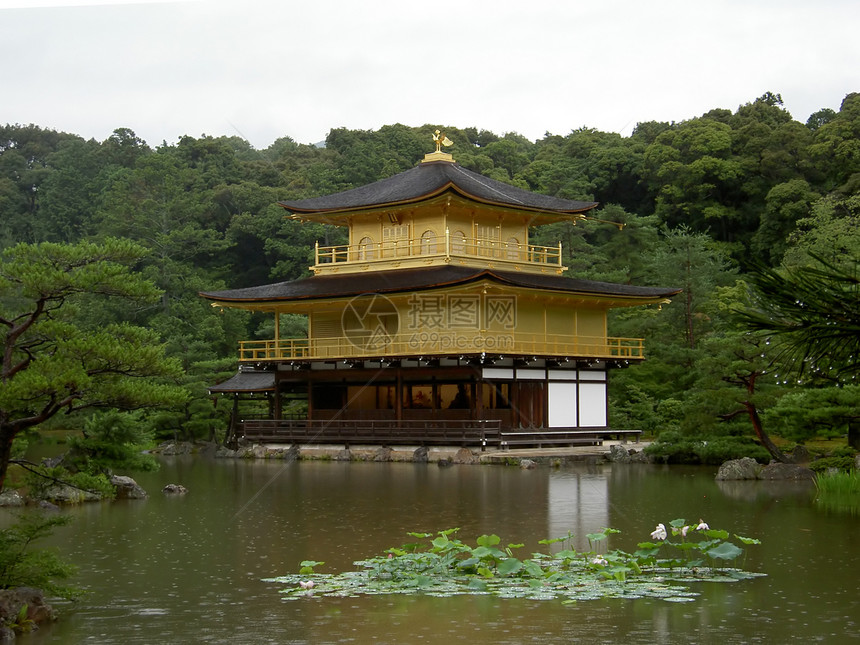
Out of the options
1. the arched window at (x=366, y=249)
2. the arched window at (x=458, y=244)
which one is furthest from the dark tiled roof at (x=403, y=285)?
the arched window at (x=458, y=244)

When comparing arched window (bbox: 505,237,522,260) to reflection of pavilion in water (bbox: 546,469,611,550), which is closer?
reflection of pavilion in water (bbox: 546,469,611,550)

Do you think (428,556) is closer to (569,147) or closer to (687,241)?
(687,241)

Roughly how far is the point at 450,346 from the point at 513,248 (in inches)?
244

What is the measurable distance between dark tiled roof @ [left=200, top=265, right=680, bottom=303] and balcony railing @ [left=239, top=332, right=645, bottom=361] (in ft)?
5.22

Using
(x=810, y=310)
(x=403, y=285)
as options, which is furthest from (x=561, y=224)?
(x=810, y=310)

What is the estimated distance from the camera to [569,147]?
2534 inches

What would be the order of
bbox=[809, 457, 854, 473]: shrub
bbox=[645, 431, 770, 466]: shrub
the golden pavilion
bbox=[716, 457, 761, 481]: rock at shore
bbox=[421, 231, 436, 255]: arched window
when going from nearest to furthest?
1. bbox=[809, 457, 854, 473]: shrub
2. bbox=[716, 457, 761, 481]: rock at shore
3. bbox=[645, 431, 770, 466]: shrub
4. the golden pavilion
5. bbox=[421, 231, 436, 255]: arched window

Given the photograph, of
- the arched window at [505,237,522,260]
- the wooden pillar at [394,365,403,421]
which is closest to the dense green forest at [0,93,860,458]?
the arched window at [505,237,522,260]

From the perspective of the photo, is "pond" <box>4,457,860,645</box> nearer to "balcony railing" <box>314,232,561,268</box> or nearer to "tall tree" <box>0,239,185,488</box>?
"tall tree" <box>0,239,185,488</box>

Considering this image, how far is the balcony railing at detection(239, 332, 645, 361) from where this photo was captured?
3213 centimetres

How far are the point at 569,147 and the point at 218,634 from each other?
187ft

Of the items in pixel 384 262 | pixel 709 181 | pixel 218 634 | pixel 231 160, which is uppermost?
pixel 231 160

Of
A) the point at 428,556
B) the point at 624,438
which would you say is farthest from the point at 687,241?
the point at 428,556

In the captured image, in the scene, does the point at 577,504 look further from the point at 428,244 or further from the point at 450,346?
the point at 428,244
